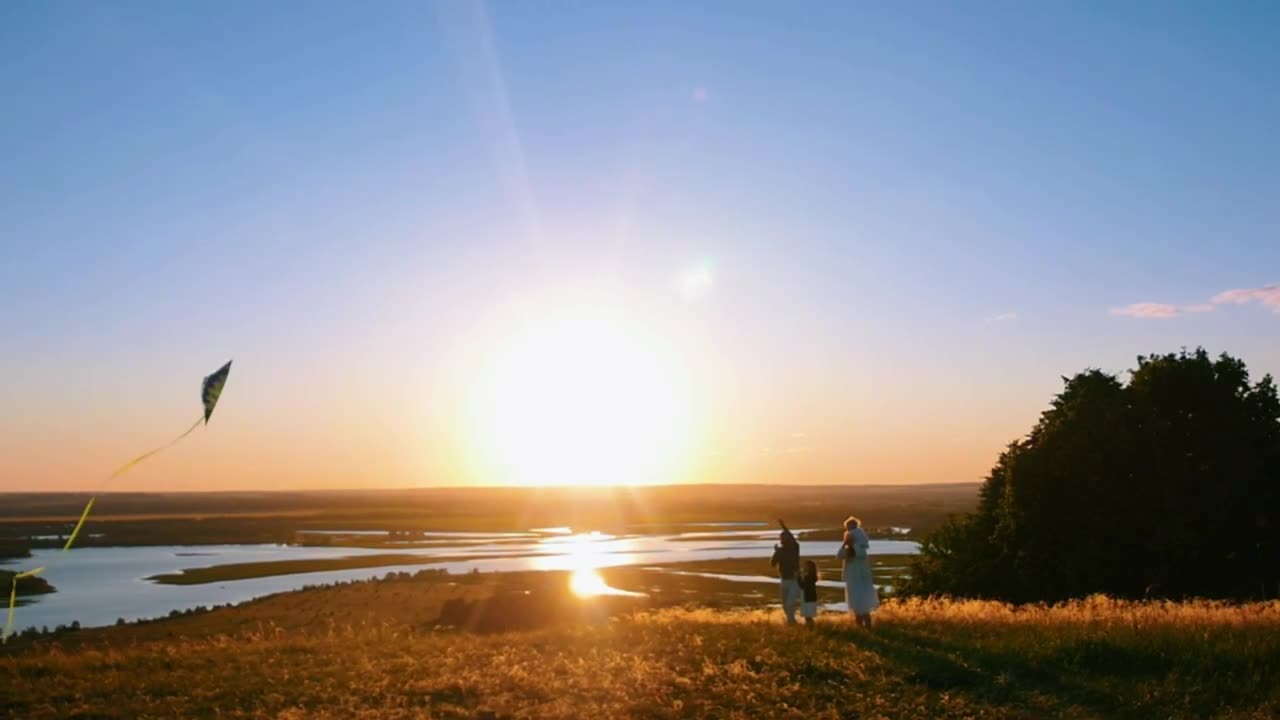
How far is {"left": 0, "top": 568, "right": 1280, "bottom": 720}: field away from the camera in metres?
13.8

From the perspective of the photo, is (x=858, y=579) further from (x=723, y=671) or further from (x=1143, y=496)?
(x=1143, y=496)

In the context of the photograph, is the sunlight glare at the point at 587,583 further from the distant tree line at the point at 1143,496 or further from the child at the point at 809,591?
the child at the point at 809,591

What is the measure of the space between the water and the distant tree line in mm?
54449

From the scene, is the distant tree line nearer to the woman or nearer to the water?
the woman

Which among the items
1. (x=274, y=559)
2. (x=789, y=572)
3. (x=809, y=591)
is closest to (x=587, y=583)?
(x=274, y=559)

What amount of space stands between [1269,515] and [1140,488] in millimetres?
3788

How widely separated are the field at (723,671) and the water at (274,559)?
5267 centimetres

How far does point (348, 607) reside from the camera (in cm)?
6347

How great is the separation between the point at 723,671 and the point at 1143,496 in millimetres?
22290

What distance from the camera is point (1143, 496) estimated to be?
3247 cm

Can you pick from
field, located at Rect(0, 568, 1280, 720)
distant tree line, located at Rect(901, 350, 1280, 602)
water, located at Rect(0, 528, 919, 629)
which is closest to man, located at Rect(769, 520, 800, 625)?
field, located at Rect(0, 568, 1280, 720)

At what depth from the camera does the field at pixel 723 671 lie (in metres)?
13.8

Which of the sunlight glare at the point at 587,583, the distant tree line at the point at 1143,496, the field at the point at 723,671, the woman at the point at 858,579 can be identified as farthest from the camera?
Result: the sunlight glare at the point at 587,583

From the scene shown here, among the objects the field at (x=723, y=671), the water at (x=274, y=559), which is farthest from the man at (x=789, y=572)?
the water at (x=274, y=559)
